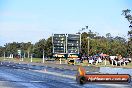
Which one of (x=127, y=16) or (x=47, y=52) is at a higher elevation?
(x=127, y=16)

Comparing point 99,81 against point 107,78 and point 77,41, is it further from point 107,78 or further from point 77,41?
point 77,41

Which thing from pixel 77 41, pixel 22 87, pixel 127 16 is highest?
pixel 127 16

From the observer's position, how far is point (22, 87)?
65.8 ft

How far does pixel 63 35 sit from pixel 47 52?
150 ft

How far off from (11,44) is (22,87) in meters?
155

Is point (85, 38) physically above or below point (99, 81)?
above

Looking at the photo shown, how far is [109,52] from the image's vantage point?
389ft

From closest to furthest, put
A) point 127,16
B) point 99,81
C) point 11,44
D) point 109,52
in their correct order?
1. point 99,81
2. point 127,16
3. point 109,52
4. point 11,44

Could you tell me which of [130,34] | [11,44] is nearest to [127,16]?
[130,34]

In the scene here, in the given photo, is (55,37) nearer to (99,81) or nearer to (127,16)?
(127,16)

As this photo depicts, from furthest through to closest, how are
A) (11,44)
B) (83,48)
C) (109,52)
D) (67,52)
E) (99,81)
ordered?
(11,44), (109,52), (83,48), (67,52), (99,81)

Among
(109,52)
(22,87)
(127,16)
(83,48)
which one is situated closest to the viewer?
(22,87)

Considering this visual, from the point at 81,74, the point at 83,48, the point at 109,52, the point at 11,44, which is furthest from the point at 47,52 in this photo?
the point at 81,74

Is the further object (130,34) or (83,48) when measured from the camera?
(83,48)
